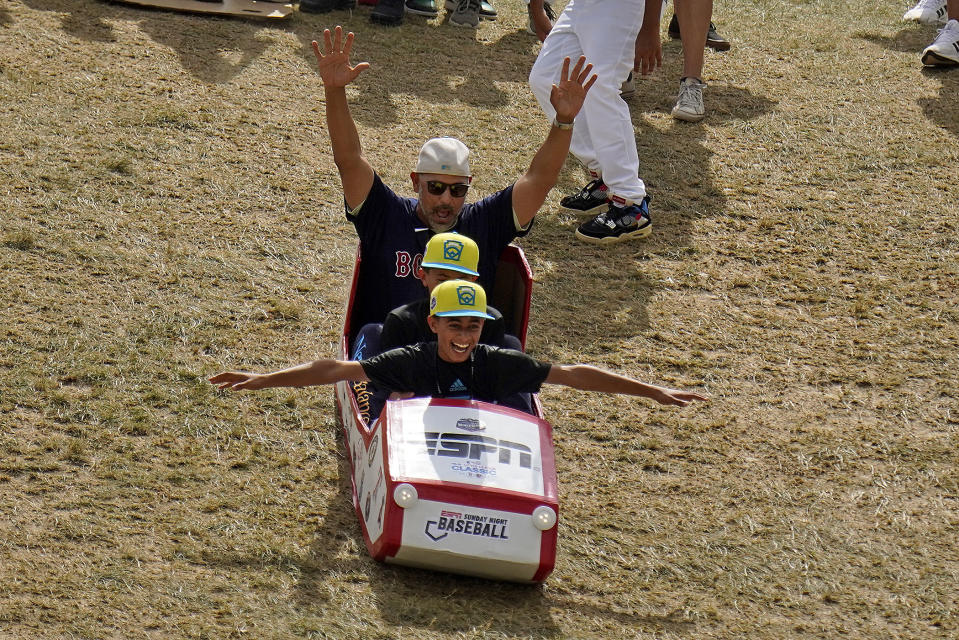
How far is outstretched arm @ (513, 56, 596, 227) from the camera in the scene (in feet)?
20.1

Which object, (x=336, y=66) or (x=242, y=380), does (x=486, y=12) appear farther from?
(x=242, y=380)

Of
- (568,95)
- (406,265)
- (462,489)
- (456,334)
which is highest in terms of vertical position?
(568,95)

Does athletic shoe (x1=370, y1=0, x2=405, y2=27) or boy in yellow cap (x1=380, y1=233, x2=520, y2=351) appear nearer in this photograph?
boy in yellow cap (x1=380, y1=233, x2=520, y2=351)

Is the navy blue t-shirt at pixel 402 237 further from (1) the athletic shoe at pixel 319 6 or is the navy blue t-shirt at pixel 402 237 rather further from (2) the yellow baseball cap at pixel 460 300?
(1) the athletic shoe at pixel 319 6

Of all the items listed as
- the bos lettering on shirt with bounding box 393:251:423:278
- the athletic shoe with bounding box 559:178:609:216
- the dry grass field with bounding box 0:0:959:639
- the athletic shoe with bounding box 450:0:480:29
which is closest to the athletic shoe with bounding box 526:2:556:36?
the dry grass field with bounding box 0:0:959:639

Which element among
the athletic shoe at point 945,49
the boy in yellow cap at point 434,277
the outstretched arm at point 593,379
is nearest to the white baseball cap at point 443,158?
the boy in yellow cap at point 434,277

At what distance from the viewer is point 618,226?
8.44m

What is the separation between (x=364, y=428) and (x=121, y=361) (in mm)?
1836

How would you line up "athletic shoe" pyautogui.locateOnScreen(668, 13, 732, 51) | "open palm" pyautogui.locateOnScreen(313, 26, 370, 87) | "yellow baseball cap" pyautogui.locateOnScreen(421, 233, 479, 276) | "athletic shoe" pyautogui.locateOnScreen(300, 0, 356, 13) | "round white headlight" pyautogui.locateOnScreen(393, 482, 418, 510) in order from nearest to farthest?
"round white headlight" pyautogui.locateOnScreen(393, 482, 418, 510) < "yellow baseball cap" pyautogui.locateOnScreen(421, 233, 479, 276) < "open palm" pyautogui.locateOnScreen(313, 26, 370, 87) < "athletic shoe" pyautogui.locateOnScreen(300, 0, 356, 13) < "athletic shoe" pyautogui.locateOnScreen(668, 13, 732, 51)

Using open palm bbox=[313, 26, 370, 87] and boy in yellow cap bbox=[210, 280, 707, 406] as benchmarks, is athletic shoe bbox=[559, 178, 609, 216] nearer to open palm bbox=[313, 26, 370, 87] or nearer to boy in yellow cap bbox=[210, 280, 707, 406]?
open palm bbox=[313, 26, 370, 87]

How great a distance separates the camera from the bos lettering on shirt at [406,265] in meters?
6.23

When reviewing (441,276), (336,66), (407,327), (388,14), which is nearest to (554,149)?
A: (441,276)

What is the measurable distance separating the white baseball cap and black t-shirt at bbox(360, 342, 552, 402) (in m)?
1.13

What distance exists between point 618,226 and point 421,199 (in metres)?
2.49
